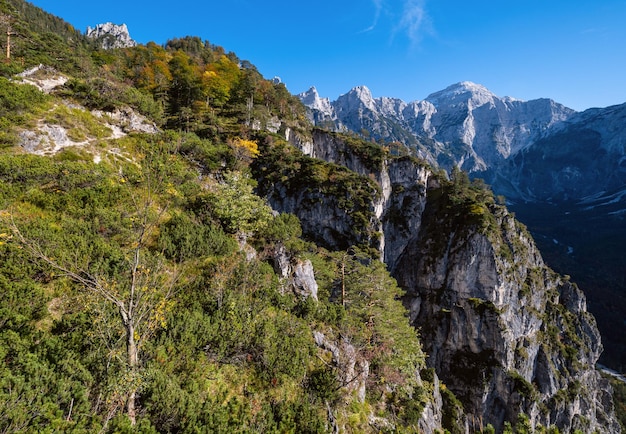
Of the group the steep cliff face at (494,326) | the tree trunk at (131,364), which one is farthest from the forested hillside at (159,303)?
the steep cliff face at (494,326)

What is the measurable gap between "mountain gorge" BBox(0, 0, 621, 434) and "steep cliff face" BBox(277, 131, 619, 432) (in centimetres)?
41

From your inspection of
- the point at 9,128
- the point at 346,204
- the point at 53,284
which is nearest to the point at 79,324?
the point at 53,284

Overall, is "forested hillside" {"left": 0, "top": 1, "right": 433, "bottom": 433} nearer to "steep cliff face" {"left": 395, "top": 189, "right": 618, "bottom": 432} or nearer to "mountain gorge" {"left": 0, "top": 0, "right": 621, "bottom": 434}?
"mountain gorge" {"left": 0, "top": 0, "right": 621, "bottom": 434}

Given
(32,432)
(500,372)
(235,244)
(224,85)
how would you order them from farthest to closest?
(224,85)
(500,372)
(235,244)
(32,432)

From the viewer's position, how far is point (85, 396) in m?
7.18

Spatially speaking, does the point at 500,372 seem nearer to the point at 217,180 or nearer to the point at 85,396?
the point at 217,180

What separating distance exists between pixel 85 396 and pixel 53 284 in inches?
269

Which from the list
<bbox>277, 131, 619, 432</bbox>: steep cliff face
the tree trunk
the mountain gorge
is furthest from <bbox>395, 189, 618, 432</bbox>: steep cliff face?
the tree trunk

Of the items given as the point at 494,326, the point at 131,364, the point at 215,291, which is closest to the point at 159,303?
the point at 131,364

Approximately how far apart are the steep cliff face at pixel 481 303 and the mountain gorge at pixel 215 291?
414mm

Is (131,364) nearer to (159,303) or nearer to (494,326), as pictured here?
(159,303)

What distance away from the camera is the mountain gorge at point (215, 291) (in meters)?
8.46

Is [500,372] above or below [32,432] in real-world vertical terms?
below

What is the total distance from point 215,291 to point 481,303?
2205 inches
